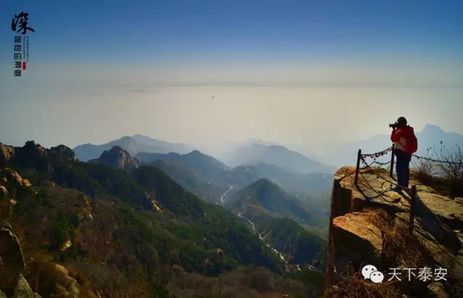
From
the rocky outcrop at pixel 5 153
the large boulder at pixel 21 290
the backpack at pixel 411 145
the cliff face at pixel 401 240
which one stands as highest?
the backpack at pixel 411 145

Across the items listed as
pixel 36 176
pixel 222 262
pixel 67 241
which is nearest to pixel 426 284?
pixel 67 241

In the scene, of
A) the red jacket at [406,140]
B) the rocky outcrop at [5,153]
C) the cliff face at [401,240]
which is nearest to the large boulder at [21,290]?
the cliff face at [401,240]

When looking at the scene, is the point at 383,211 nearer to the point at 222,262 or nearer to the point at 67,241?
the point at 67,241

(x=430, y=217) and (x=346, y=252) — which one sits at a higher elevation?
(x=430, y=217)

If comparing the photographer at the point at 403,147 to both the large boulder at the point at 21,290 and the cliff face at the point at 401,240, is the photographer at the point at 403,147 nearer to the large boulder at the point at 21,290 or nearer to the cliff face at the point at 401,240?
the cliff face at the point at 401,240

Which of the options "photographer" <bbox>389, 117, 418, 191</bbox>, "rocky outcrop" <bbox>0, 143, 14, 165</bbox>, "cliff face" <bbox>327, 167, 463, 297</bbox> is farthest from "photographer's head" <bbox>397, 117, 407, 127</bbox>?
"rocky outcrop" <bbox>0, 143, 14, 165</bbox>

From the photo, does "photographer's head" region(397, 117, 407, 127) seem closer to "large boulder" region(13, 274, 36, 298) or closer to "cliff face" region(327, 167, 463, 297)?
"cliff face" region(327, 167, 463, 297)
